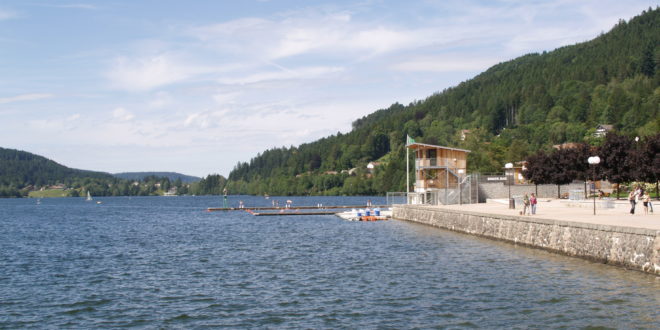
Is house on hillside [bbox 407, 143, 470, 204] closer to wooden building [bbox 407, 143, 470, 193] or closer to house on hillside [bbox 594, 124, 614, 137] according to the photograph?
wooden building [bbox 407, 143, 470, 193]

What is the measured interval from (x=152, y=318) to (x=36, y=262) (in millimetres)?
17926

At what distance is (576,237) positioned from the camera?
27594mm

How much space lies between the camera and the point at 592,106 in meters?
164

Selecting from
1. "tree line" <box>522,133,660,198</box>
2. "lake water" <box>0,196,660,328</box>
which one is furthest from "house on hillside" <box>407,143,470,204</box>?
"lake water" <box>0,196,660,328</box>

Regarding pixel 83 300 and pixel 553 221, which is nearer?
pixel 83 300

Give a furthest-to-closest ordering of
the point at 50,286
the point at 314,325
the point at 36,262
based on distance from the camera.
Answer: the point at 36,262 → the point at 50,286 → the point at 314,325

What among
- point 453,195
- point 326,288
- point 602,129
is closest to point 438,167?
point 453,195

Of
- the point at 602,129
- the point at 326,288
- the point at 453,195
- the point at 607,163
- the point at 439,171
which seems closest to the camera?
the point at 326,288

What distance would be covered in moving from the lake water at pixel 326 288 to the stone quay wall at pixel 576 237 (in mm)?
A: 552

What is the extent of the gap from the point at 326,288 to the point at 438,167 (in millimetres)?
39105

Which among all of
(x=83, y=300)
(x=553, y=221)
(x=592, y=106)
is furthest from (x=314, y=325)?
(x=592, y=106)

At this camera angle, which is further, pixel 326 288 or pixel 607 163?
pixel 607 163

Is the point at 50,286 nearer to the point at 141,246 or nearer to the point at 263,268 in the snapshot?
the point at 263,268

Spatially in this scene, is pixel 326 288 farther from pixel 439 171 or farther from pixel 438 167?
pixel 439 171
